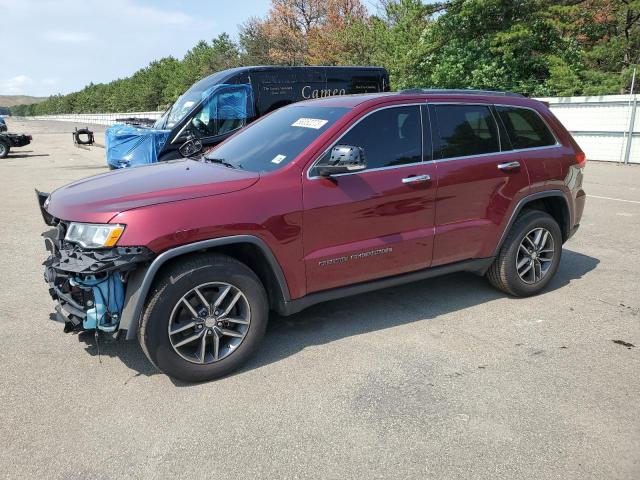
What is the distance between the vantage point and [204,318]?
131 inches

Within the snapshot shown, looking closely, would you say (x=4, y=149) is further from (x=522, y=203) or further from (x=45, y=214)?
(x=522, y=203)

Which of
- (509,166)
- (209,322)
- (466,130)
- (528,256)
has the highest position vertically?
(466,130)

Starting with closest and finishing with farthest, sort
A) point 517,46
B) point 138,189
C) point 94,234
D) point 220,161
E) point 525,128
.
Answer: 1. point 94,234
2. point 138,189
3. point 220,161
4. point 525,128
5. point 517,46

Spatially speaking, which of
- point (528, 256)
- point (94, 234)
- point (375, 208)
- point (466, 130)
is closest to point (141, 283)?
point (94, 234)

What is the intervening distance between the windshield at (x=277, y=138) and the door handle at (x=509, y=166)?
147 cm

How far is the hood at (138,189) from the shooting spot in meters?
3.14

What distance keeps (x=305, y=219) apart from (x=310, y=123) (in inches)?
34.2

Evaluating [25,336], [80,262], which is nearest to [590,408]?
[80,262]

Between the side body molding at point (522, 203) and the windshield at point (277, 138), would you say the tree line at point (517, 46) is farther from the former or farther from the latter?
the windshield at point (277, 138)

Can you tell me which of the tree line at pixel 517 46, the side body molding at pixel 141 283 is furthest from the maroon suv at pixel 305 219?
the tree line at pixel 517 46

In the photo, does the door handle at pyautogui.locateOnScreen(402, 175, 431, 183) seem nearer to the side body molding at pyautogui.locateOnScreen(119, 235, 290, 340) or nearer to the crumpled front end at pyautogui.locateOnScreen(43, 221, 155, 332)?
the side body molding at pyautogui.locateOnScreen(119, 235, 290, 340)

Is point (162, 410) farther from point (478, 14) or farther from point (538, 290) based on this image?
point (478, 14)

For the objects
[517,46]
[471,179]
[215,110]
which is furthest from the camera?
[517,46]

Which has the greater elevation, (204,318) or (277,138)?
(277,138)
